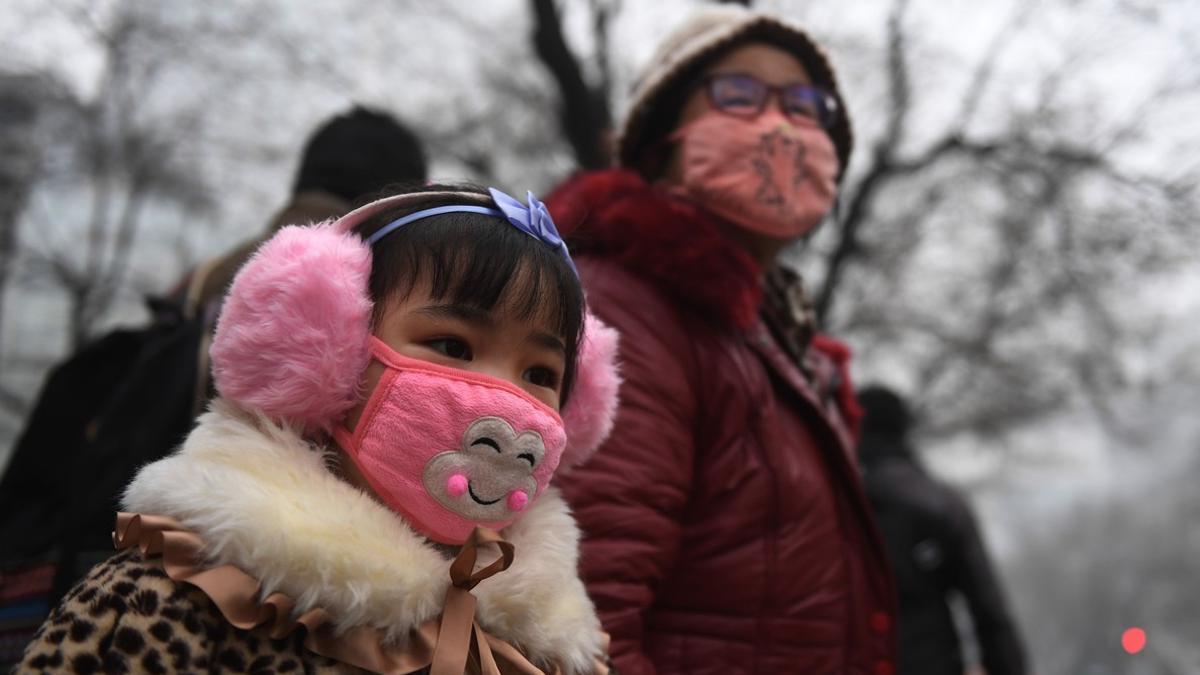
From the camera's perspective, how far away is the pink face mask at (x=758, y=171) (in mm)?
2588

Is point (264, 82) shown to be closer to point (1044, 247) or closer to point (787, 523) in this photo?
point (1044, 247)

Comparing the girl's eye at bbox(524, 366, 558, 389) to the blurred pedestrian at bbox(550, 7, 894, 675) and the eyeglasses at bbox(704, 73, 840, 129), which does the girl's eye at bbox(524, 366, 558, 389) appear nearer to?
the blurred pedestrian at bbox(550, 7, 894, 675)

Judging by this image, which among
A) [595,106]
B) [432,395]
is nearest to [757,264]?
[432,395]

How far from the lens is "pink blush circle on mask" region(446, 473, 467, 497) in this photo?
145 cm

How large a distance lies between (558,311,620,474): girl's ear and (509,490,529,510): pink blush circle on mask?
302mm

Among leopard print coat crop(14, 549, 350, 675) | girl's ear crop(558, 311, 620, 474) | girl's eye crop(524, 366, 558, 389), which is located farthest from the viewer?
girl's ear crop(558, 311, 620, 474)

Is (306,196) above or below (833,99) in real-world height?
below

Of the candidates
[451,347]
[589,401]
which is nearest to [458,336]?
[451,347]

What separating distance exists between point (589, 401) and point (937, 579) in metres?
3.04

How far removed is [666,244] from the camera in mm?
2328

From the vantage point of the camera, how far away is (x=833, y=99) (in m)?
2.88

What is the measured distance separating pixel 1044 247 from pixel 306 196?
26.4 ft

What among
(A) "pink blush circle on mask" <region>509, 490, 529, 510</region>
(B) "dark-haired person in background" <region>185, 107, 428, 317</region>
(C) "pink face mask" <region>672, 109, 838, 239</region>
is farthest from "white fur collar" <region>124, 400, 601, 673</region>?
(B) "dark-haired person in background" <region>185, 107, 428, 317</region>

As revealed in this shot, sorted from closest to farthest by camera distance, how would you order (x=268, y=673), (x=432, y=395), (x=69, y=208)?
1. (x=268, y=673)
2. (x=432, y=395)
3. (x=69, y=208)
